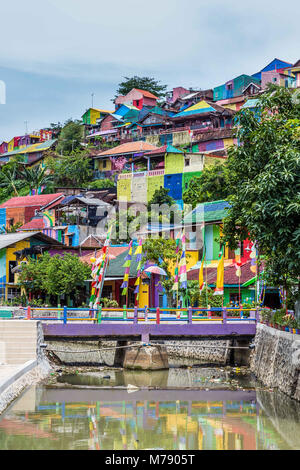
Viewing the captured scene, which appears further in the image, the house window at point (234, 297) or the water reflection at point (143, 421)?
the house window at point (234, 297)

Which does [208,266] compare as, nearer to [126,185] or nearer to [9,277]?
[9,277]

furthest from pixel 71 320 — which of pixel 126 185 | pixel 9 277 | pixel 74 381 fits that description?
pixel 126 185

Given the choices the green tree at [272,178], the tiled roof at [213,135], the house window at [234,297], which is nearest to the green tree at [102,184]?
the tiled roof at [213,135]

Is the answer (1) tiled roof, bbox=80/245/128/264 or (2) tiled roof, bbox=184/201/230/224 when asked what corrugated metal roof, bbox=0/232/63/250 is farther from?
(2) tiled roof, bbox=184/201/230/224

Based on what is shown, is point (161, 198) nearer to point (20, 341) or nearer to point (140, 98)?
Result: point (140, 98)

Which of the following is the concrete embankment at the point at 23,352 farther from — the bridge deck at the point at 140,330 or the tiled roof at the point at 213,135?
the tiled roof at the point at 213,135

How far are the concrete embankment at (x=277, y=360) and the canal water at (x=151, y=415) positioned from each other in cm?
55

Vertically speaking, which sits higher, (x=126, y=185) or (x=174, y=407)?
(x=126, y=185)

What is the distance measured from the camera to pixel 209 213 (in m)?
48.6

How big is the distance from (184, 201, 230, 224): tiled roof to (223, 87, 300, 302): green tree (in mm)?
19651

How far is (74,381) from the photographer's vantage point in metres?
29.0

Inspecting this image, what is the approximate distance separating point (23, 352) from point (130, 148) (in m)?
62.7

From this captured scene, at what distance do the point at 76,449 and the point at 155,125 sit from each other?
80.4 m

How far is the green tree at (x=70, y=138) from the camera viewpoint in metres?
104
